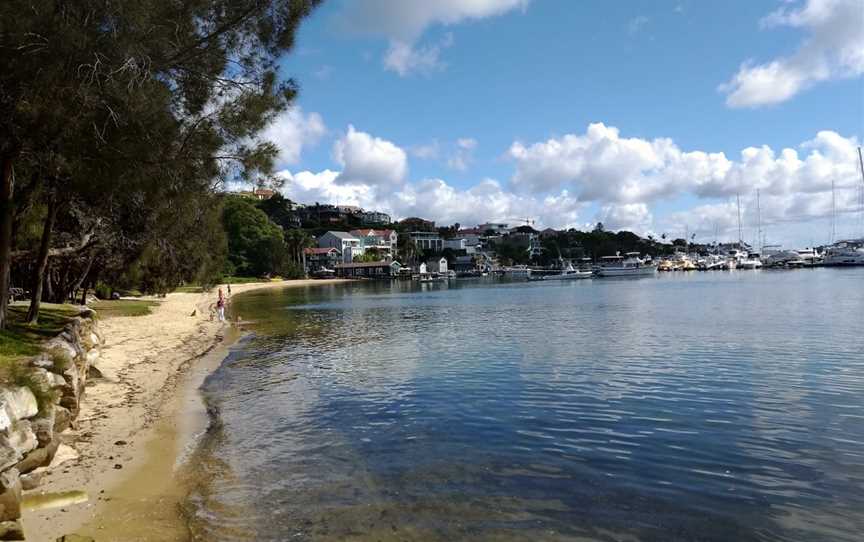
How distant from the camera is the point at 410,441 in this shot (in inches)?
521

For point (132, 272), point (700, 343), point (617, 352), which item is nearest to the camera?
point (617, 352)

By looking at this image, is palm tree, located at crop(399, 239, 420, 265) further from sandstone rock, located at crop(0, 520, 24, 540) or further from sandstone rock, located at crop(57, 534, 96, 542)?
sandstone rock, located at crop(0, 520, 24, 540)

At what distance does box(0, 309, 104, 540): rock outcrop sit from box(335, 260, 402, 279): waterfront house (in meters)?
157

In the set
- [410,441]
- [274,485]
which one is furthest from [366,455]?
[274,485]

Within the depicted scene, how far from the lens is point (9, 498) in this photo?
311 inches

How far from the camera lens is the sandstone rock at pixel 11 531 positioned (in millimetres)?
7446

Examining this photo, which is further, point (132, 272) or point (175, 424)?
point (132, 272)

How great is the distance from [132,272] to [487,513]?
36.2m

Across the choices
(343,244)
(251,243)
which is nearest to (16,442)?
(251,243)

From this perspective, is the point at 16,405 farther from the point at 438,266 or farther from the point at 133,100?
the point at 438,266

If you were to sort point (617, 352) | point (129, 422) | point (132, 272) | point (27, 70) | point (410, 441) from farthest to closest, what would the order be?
1. point (132, 272)
2. point (617, 352)
3. point (129, 422)
4. point (410, 441)
5. point (27, 70)

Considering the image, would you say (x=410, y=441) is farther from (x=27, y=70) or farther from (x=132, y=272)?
(x=132, y=272)

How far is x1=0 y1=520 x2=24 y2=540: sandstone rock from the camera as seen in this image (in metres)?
7.45

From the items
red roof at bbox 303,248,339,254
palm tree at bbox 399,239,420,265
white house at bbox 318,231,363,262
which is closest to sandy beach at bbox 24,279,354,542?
red roof at bbox 303,248,339,254
